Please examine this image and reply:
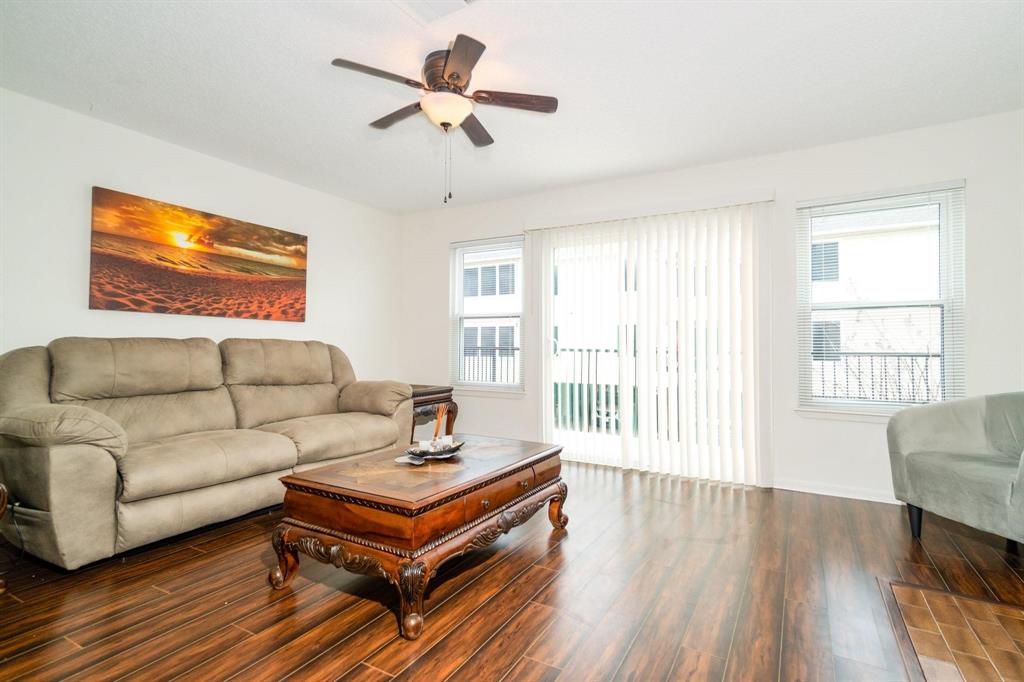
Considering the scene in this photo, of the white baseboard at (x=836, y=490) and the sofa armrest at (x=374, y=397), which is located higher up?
the sofa armrest at (x=374, y=397)

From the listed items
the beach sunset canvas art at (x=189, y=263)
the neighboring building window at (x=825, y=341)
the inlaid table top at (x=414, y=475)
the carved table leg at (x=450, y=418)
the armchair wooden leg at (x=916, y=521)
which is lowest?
the armchair wooden leg at (x=916, y=521)

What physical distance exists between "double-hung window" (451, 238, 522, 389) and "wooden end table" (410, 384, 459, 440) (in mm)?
466

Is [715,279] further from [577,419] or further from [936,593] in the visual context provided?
[936,593]

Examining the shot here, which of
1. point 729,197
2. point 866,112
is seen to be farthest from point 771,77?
point 729,197

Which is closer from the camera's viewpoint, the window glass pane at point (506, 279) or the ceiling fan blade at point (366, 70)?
the ceiling fan blade at point (366, 70)

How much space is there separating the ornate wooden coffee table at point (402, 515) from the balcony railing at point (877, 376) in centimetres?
261

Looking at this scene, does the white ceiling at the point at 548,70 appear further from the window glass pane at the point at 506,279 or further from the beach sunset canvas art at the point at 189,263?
the window glass pane at the point at 506,279

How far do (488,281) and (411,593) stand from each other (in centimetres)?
396

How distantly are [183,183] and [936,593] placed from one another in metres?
5.20

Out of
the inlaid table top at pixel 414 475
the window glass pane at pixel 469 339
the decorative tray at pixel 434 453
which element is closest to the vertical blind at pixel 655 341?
the window glass pane at pixel 469 339

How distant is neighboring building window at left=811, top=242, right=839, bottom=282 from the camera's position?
12.2 ft

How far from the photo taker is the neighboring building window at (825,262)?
372 cm

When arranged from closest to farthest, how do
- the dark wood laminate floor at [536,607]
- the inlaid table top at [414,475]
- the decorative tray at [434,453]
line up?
the dark wood laminate floor at [536,607]
the inlaid table top at [414,475]
the decorative tray at [434,453]

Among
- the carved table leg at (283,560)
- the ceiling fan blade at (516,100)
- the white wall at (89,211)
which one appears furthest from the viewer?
the white wall at (89,211)
